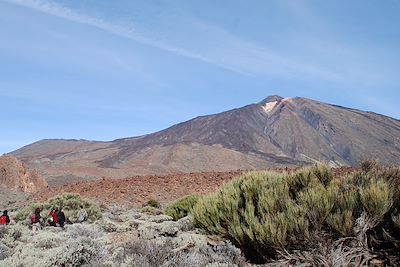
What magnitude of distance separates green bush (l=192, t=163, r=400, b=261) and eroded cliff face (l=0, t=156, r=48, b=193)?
94.4 ft

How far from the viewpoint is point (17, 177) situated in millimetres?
34656

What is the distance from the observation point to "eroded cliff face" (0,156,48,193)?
33781 millimetres

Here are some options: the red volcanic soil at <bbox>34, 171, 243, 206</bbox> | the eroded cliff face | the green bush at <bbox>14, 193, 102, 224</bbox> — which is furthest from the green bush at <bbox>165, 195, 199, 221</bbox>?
the eroded cliff face

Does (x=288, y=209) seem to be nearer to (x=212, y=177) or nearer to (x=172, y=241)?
(x=172, y=241)

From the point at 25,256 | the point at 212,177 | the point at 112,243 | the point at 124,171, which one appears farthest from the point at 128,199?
the point at 124,171

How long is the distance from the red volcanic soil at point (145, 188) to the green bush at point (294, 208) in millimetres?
12953

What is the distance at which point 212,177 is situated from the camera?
2433 centimetres

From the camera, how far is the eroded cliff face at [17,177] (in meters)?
33.8

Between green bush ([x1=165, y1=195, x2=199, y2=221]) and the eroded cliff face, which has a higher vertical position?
the eroded cliff face

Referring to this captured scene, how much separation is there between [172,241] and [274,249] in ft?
5.71

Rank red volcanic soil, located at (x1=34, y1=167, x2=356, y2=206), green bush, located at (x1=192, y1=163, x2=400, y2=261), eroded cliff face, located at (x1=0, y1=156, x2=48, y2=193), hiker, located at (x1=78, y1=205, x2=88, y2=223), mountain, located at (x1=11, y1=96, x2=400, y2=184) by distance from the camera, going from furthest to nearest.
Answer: mountain, located at (x1=11, y1=96, x2=400, y2=184)
eroded cliff face, located at (x1=0, y1=156, x2=48, y2=193)
red volcanic soil, located at (x1=34, y1=167, x2=356, y2=206)
hiker, located at (x1=78, y1=205, x2=88, y2=223)
green bush, located at (x1=192, y1=163, x2=400, y2=261)

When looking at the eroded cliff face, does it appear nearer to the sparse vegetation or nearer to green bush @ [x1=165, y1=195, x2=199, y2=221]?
green bush @ [x1=165, y1=195, x2=199, y2=221]

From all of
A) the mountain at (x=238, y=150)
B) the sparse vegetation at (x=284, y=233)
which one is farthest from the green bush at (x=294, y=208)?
the mountain at (x=238, y=150)

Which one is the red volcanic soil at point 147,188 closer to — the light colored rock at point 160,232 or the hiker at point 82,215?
the hiker at point 82,215
